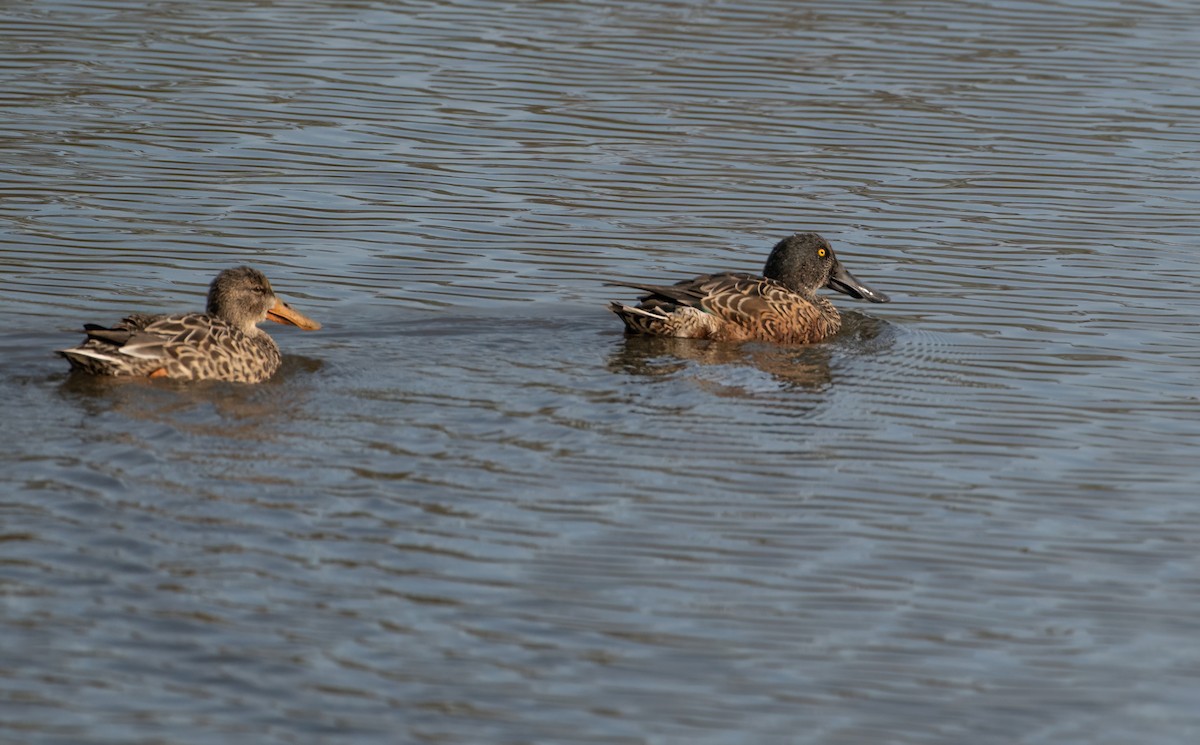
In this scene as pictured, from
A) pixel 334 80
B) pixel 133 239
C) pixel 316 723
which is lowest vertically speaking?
pixel 316 723

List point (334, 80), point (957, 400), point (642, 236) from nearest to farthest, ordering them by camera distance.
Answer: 1. point (957, 400)
2. point (642, 236)
3. point (334, 80)

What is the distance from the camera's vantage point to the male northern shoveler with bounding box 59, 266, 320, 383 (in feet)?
34.9

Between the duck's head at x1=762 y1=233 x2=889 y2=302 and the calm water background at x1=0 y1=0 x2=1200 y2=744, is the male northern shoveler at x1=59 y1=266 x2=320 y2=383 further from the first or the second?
the duck's head at x1=762 y1=233 x2=889 y2=302

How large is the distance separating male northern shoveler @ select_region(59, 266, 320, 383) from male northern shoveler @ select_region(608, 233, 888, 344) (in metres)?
2.17

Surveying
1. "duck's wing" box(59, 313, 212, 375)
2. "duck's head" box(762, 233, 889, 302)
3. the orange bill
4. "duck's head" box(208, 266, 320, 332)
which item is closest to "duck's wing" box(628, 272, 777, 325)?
"duck's head" box(762, 233, 889, 302)

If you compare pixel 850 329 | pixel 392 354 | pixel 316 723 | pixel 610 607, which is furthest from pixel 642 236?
pixel 316 723

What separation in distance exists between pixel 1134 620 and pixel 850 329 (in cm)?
521

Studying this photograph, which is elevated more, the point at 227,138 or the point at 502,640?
the point at 227,138

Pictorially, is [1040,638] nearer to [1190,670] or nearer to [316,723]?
[1190,670]

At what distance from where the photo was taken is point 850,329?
1312 cm

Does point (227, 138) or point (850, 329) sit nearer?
point (850, 329)

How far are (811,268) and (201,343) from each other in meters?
4.29

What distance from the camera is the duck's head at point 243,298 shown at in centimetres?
1161

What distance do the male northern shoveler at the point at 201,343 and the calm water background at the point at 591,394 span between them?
188 mm
